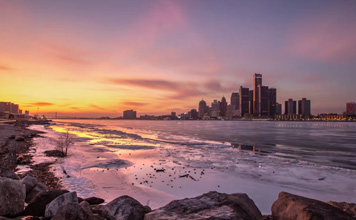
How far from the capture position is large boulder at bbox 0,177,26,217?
6.75m

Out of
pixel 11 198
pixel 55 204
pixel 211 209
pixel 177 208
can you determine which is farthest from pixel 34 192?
pixel 211 209

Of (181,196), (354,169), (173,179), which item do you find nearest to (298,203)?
(181,196)

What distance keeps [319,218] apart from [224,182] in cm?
873

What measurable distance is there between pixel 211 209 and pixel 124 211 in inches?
105

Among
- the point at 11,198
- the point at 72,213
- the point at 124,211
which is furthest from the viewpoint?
the point at 11,198

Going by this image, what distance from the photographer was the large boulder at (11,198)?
→ 22.1 feet

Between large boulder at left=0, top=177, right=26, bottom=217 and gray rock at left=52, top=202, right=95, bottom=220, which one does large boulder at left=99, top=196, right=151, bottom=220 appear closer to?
Result: gray rock at left=52, top=202, right=95, bottom=220

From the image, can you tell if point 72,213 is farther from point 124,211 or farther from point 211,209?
point 211,209

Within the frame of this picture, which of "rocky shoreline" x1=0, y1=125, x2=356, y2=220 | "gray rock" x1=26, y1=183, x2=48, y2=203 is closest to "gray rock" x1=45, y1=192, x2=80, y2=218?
"rocky shoreline" x1=0, y1=125, x2=356, y2=220

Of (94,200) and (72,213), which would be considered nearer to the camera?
(72,213)

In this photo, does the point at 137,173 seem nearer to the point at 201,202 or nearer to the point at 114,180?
the point at 114,180

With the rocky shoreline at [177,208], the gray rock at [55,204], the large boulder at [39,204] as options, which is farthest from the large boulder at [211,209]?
the large boulder at [39,204]

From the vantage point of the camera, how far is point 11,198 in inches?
274

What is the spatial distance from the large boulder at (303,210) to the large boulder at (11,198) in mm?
8167
